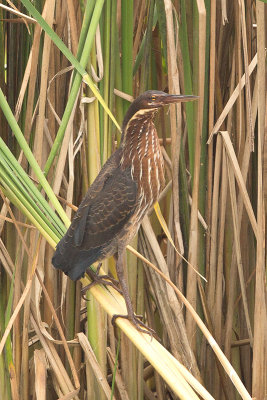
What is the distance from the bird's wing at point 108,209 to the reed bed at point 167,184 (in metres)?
0.09

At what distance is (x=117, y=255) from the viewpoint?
2201 mm

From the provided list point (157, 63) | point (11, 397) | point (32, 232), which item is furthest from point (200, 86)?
point (11, 397)

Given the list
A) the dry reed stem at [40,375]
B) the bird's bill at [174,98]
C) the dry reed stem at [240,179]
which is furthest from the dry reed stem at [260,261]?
the dry reed stem at [40,375]

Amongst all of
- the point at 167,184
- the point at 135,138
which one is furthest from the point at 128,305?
the point at 167,184

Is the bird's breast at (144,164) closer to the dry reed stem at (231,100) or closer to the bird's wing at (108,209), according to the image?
the bird's wing at (108,209)

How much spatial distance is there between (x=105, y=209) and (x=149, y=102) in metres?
0.37

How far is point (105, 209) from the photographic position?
2100mm

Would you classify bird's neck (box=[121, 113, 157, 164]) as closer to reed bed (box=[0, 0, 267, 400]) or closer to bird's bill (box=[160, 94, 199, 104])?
reed bed (box=[0, 0, 267, 400])

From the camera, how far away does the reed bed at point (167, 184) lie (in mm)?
2088

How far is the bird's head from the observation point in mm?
1913

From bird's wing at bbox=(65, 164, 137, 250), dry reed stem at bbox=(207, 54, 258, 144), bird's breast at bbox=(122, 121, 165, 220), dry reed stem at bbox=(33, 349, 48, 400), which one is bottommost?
dry reed stem at bbox=(33, 349, 48, 400)

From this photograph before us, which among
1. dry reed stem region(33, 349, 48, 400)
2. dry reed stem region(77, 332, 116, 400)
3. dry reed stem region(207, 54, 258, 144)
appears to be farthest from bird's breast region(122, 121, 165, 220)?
dry reed stem region(33, 349, 48, 400)

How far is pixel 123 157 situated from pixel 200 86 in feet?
1.12

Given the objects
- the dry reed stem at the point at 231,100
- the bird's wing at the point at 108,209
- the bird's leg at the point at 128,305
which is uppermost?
the dry reed stem at the point at 231,100
